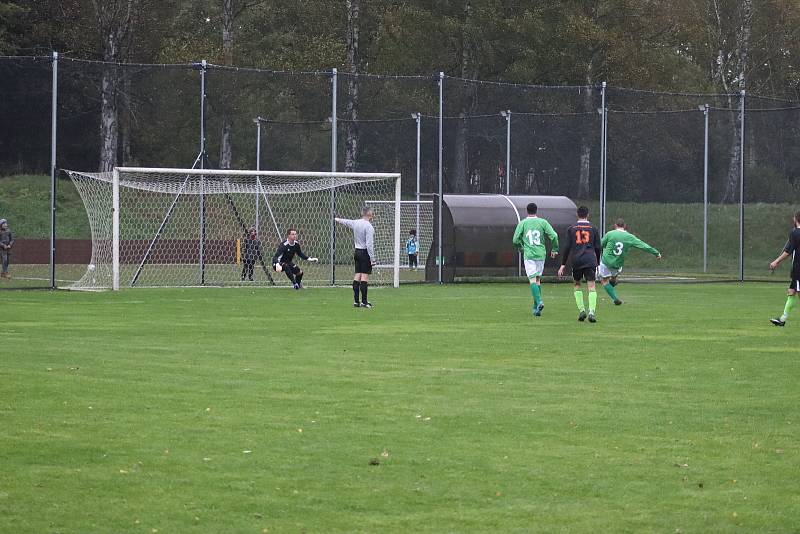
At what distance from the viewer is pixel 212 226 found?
3612cm

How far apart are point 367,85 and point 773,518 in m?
32.6

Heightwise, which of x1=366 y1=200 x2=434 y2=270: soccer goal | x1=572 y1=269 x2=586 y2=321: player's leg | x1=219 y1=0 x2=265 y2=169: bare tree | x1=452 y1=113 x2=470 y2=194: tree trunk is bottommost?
x1=572 y1=269 x2=586 y2=321: player's leg

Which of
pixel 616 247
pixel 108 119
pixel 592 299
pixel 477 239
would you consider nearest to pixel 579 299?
pixel 592 299

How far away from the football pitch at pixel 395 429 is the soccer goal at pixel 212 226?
1316cm

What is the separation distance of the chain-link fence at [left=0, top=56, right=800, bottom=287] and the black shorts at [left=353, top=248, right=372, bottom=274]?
9790 mm

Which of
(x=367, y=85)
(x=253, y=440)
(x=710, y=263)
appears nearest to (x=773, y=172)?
(x=710, y=263)

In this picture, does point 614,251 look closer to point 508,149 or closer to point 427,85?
point 427,85

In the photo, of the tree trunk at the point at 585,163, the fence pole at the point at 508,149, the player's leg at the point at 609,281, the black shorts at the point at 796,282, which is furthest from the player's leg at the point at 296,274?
the black shorts at the point at 796,282

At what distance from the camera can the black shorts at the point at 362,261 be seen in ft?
86.1

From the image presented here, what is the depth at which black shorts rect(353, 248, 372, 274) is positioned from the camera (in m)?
26.2

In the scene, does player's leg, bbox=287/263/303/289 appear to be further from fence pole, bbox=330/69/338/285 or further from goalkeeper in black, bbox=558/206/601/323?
goalkeeper in black, bbox=558/206/601/323

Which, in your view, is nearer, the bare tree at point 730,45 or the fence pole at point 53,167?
the fence pole at point 53,167

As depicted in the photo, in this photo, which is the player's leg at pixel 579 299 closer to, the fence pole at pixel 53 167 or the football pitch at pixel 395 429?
the football pitch at pixel 395 429

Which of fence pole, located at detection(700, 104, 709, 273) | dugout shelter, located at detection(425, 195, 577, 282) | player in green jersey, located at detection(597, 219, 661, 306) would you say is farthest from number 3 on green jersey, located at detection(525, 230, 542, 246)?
fence pole, located at detection(700, 104, 709, 273)
